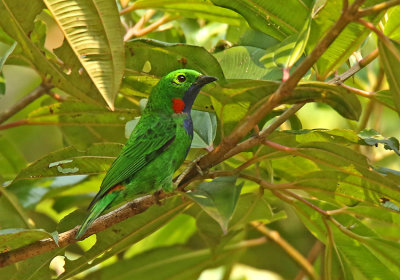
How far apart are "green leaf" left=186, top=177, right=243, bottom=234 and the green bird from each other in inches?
14.1

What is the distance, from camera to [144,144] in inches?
116

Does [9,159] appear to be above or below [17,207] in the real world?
above

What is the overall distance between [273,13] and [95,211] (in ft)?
3.48

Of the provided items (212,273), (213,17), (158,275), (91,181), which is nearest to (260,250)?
(212,273)

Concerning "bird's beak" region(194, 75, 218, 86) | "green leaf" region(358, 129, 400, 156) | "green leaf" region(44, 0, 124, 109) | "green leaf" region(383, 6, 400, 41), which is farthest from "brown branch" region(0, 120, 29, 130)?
"green leaf" region(383, 6, 400, 41)

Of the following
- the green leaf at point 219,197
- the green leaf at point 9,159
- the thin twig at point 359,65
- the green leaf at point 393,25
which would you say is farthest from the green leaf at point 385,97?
the green leaf at point 9,159

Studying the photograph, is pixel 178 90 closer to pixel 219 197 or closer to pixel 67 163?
pixel 67 163

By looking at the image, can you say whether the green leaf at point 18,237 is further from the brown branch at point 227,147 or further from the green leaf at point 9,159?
the green leaf at point 9,159

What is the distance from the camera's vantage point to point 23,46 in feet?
7.97

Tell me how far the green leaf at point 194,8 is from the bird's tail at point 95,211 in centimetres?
97

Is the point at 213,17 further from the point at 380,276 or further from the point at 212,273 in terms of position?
the point at 212,273

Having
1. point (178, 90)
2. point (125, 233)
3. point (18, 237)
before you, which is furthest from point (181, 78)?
point (18, 237)

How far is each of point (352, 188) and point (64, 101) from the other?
1397 mm

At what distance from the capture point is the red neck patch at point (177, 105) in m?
2.98
